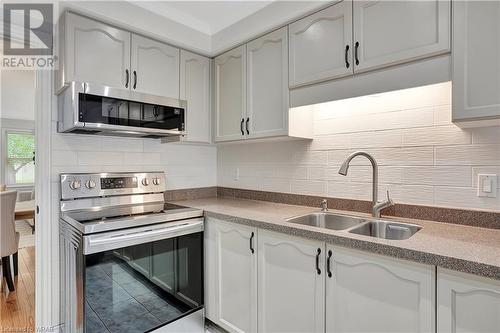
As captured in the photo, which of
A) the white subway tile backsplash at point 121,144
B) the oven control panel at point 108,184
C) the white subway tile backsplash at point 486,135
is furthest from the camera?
the white subway tile backsplash at point 121,144

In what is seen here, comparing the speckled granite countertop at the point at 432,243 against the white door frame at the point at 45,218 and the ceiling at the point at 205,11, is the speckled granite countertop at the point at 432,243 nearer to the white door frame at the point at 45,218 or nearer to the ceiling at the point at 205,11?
the white door frame at the point at 45,218

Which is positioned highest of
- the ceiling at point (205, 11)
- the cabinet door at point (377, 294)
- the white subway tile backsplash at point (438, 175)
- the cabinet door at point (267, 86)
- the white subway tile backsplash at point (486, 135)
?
the ceiling at point (205, 11)

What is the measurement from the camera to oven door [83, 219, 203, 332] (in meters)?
1.46

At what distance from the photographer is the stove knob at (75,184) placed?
1.82 meters

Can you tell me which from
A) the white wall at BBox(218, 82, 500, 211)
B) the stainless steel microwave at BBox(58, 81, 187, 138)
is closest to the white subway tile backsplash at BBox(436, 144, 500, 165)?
the white wall at BBox(218, 82, 500, 211)

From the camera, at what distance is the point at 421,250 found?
3.39ft

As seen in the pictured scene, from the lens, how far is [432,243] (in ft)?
3.66

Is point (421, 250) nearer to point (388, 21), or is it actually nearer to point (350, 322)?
point (350, 322)

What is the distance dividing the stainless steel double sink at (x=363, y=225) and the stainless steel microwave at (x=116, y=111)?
3.60 feet

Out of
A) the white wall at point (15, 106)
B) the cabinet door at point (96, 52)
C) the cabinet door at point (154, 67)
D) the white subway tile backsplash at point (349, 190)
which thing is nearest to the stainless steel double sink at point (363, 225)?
the white subway tile backsplash at point (349, 190)

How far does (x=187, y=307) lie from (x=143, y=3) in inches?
83.8

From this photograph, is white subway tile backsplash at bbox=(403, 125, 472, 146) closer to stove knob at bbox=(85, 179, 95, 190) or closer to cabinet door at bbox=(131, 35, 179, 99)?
cabinet door at bbox=(131, 35, 179, 99)

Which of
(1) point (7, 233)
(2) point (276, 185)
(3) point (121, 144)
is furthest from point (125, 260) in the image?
(1) point (7, 233)

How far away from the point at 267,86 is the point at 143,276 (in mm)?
1449
